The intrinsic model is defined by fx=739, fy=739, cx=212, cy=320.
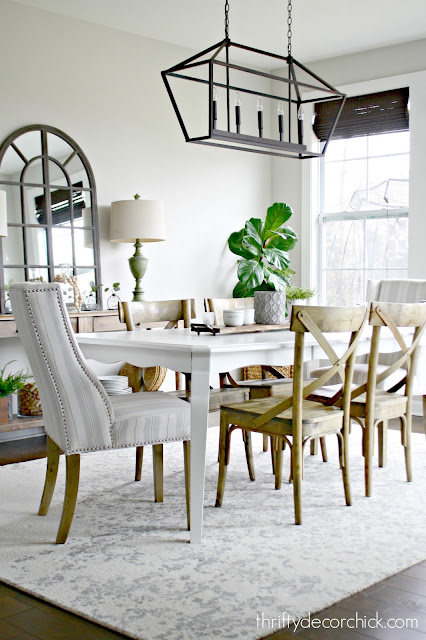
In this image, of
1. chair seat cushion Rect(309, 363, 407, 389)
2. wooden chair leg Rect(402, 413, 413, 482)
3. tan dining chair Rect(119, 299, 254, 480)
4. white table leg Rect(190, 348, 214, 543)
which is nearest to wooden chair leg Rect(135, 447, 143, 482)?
tan dining chair Rect(119, 299, 254, 480)

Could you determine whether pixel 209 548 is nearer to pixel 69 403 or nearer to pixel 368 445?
pixel 69 403

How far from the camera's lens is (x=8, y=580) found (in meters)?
2.42

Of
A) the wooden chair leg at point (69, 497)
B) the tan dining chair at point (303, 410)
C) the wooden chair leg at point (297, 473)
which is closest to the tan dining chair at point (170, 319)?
the tan dining chair at point (303, 410)

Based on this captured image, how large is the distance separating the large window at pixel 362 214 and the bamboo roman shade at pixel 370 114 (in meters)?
0.07

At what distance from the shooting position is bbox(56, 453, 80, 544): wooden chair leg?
2734 mm

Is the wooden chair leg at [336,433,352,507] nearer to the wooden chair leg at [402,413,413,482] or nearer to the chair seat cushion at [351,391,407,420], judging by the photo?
the chair seat cushion at [351,391,407,420]

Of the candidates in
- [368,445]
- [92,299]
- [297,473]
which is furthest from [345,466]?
[92,299]

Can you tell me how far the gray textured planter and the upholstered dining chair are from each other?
945 millimetres

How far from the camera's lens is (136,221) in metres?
5.21

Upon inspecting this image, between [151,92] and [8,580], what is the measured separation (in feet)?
14.0

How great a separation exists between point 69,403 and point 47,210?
2606 millimetres

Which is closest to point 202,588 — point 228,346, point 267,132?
point 228,346

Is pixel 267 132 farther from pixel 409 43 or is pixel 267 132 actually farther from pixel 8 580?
pixel 8 580

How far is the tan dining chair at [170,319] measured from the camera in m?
3.59
